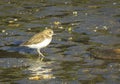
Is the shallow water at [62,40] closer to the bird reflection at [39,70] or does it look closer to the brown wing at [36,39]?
the bird reflection at [39,70]

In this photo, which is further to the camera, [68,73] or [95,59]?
[95,59]

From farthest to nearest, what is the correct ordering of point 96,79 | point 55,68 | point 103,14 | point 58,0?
point 58,0
point 103,14
point 55,68
point 96,79

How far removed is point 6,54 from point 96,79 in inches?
187

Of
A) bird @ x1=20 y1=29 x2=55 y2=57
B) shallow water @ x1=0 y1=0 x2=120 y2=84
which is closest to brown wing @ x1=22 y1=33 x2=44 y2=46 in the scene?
bird @ x1=20 y1=29 x2=55 y2=57

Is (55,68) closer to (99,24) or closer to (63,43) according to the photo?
(63,43)

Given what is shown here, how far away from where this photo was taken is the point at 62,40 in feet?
74.3

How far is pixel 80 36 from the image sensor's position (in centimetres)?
2316

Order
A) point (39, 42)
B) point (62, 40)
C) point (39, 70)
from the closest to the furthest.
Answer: point (39, 70), point (39, 42), point (62, 40)

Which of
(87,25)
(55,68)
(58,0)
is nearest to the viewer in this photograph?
(55,68)

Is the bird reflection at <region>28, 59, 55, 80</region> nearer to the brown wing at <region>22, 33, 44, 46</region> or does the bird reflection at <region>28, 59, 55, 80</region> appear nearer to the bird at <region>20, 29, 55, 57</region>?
the bird at <region>20, 29, 55, 57</region>

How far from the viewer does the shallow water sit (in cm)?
1767

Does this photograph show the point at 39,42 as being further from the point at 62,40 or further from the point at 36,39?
the point at 62,40

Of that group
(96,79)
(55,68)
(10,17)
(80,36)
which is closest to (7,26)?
(10,17)

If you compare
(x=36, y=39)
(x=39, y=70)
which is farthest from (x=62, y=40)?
(x=39, y=70)
